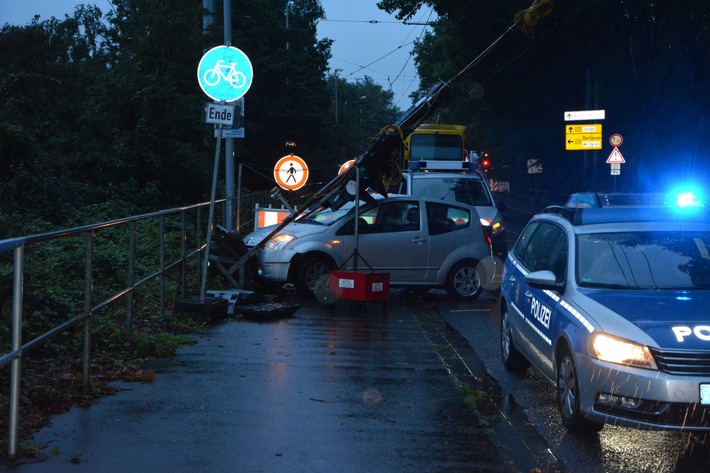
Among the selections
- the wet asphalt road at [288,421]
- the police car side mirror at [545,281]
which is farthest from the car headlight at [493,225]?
the police car side mirror at [545,281]

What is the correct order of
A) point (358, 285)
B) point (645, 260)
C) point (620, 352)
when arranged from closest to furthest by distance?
point (620, 352)
point (645, 260)
point (358, 285)

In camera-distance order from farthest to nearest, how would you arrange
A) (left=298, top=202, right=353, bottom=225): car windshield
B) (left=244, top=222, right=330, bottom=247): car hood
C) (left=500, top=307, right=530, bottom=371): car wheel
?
(left=298, top=202, right=353, bottom=225): car windshield
(left=244, top=222, right=330, bottom=247): car hood
(left=500, top=307, right=530, bottom=371): car wheel

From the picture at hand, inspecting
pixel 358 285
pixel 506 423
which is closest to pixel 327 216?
pixel 358 285

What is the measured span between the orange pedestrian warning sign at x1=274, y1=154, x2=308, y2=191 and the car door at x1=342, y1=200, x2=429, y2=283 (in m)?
4.86

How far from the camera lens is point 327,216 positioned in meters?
14.9

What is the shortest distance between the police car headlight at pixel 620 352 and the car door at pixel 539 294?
0.89m

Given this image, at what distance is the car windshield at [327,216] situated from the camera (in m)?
14.6

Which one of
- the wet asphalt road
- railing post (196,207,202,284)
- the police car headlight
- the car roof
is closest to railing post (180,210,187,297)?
railing post (196,207,202,284)

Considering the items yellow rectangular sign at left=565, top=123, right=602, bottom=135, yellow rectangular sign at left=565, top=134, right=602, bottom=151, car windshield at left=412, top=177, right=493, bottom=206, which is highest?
yellow rectangular sign at left=565, top=123, right=602, bottom=135

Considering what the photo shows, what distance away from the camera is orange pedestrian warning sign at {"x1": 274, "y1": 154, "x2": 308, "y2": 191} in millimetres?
19172

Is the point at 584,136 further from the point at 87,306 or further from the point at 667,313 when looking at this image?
the point at 87,306

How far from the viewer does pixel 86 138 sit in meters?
22.0

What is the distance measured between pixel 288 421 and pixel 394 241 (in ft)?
26.7

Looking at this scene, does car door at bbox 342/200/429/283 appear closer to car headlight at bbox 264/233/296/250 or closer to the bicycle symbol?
car headlight at bbox 264/233/296/250
